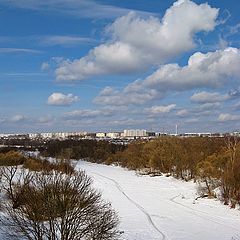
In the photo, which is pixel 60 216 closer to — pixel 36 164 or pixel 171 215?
pixel 171 215

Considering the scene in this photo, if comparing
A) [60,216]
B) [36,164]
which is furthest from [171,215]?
[36,164]

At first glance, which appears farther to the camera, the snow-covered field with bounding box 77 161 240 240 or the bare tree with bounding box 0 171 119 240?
the snow-covered field with bounding box 77 161 240 240

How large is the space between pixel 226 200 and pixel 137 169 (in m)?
50.0

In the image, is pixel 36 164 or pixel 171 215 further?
pixel 36 164

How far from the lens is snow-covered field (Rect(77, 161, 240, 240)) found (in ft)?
106

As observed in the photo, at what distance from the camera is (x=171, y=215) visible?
40438 millimetres

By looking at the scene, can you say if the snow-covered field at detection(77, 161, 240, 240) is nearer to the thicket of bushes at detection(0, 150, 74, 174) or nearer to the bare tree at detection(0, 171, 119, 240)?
the thicket of bushes at detection(0, 150, 74, 174)

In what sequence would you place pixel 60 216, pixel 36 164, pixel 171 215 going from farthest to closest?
pixel 36 164 → pixel 171 215 → pixel 60 216

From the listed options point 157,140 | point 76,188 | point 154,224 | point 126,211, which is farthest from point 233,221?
point 157,140

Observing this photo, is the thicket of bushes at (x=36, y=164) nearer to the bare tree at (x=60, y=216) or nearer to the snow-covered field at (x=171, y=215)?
the snow-covered field at (x=171, y=215)

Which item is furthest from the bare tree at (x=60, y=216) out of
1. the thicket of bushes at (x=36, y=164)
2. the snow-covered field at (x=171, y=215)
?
the thicket of bushes at (x=36, y=164)

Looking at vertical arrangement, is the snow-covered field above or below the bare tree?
below

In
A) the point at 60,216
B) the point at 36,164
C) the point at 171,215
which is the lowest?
the point at 171,215

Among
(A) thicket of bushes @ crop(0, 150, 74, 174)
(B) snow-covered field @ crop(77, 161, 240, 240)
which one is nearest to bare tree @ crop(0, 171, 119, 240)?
(B) snow-covered field @ crop(77, 161, 240, 240)
